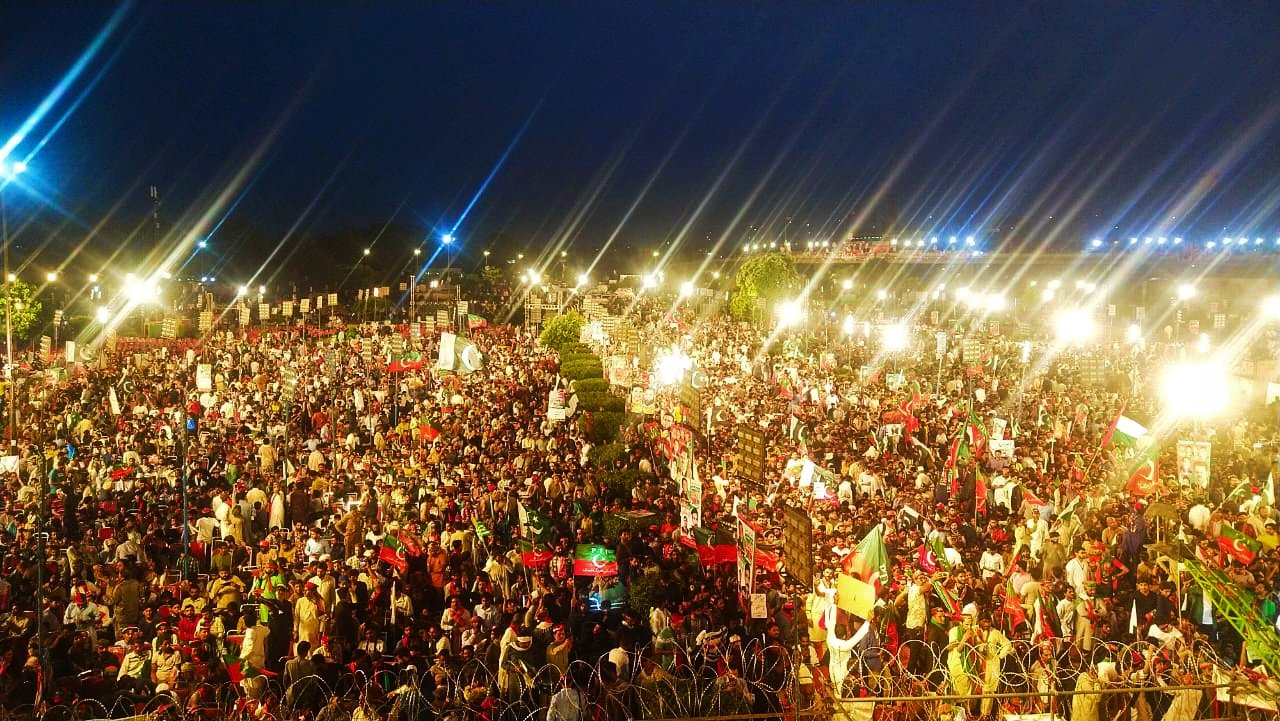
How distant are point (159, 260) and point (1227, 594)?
252 ft

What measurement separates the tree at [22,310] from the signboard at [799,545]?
146 ft

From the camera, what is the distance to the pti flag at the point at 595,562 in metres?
10.2

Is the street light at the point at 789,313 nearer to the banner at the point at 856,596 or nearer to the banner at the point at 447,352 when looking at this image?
the banner at the point at 447,352

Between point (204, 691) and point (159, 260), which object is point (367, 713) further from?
point (159, 260)

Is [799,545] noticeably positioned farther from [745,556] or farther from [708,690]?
[745,556]

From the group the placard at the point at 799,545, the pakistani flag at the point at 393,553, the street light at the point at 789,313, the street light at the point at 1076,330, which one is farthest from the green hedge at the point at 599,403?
the street light at the point at 789,313

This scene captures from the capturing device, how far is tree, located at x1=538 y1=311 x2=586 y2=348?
117 ft

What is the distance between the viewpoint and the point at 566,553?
472 inches

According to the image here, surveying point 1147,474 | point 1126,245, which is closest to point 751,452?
point 1147,474

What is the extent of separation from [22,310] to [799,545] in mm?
46290

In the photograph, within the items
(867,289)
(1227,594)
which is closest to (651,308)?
(867,289)

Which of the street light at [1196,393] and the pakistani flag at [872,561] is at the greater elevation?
the street light at [1196,393]

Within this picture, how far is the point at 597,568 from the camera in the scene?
10.2 meters

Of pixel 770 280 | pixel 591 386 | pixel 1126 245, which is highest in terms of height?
pixel 1126 245
